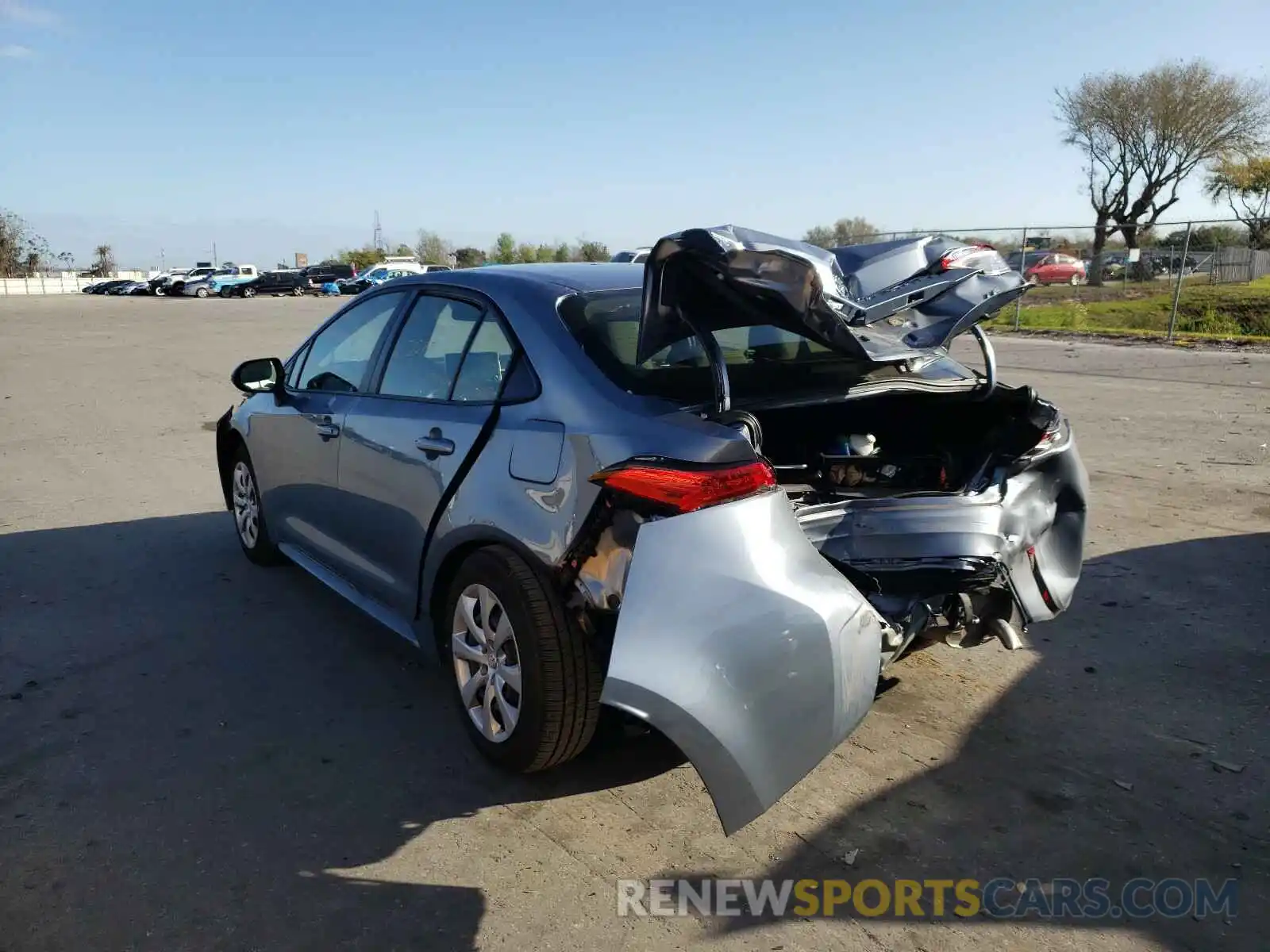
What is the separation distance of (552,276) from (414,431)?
0.80 meters

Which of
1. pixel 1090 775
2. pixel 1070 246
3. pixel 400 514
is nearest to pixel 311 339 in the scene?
pixel 400 514

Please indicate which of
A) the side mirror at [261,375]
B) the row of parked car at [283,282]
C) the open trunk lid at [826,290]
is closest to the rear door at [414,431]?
the open trunk lid at [826,290]

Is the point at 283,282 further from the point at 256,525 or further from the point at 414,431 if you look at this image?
the point at 414,431

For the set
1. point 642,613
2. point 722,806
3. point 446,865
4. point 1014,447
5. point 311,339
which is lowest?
point 446,865

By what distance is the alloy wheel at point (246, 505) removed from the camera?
5.43 m

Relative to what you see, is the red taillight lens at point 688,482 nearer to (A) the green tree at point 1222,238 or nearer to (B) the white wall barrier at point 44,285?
(A) the green tree at point 1222,238

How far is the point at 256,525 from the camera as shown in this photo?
542 cm

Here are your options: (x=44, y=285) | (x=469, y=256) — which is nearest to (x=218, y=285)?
(x=469, y=256)

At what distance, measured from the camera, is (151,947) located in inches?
97.6

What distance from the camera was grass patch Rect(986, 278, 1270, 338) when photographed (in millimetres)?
19344

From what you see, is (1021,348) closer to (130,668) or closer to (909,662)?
(909,662)

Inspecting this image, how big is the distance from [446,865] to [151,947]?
79 cm

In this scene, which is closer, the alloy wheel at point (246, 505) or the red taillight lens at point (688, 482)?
the red taillight lens at point (688, 482)

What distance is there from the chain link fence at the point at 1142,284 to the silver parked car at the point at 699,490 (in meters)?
14.7
